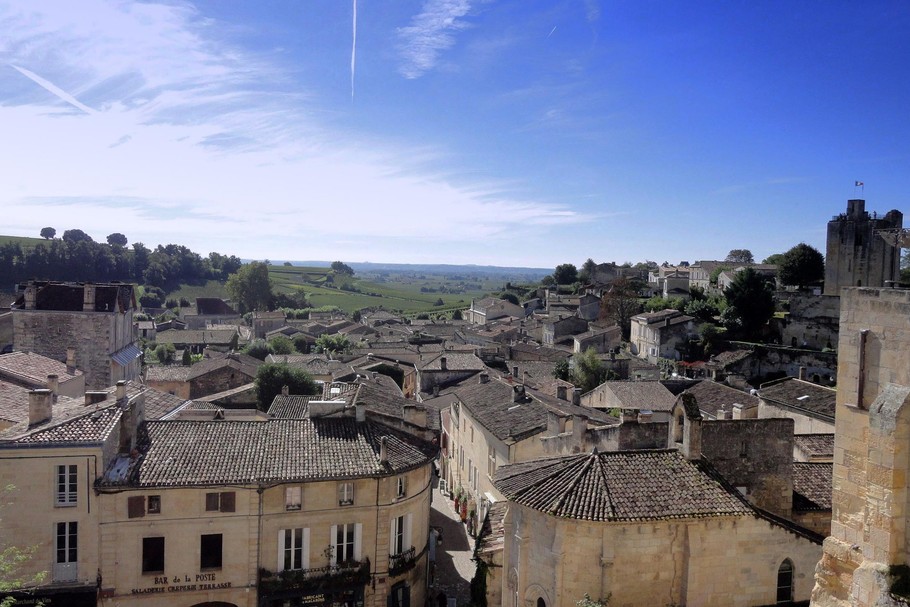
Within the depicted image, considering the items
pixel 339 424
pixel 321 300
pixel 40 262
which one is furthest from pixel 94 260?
pixel 339 424

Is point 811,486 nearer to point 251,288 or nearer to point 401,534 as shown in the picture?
point 401,534

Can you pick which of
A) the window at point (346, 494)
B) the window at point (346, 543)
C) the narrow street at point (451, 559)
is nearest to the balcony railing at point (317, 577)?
the window at point (346, 543)

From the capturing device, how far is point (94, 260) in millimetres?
151000

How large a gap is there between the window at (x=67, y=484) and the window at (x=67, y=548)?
2.30 ft

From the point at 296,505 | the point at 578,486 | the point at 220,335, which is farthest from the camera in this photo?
the point at 220,335

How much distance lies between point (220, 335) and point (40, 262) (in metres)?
68.6

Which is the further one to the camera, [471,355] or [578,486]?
[471,355]

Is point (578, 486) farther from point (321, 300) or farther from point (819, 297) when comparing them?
point (321, 300)

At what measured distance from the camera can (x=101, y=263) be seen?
15238cm

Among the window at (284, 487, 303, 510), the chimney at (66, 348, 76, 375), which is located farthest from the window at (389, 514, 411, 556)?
the chimney at (66, 348, 76, 375)

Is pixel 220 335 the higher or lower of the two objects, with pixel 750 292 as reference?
lower

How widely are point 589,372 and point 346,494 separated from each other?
1727 inches

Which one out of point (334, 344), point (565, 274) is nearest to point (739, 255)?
point (565, 274)

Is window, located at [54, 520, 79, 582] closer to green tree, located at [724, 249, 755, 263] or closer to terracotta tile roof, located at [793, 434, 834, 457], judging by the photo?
terracotta tile roof, located at [793, 434, 834, 457]
